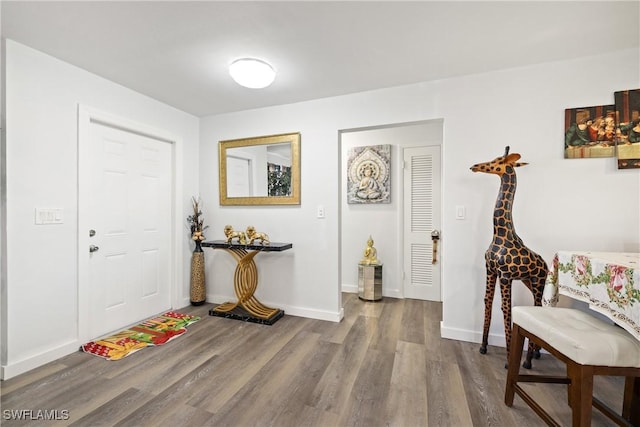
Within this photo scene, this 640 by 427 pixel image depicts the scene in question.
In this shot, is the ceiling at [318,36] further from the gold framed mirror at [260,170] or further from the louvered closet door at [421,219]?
the louvered closet door at [421,219]

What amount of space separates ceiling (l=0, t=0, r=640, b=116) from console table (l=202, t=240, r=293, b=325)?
1.60 metres

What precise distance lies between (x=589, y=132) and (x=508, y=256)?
116 centimetres

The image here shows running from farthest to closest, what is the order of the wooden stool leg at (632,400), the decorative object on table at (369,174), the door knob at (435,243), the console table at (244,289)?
1. the decorative object on table at (369,174)
2. the door knob at (435,243)
3. the console table at (244,289)
4. the wooden stool leg at (632,400)

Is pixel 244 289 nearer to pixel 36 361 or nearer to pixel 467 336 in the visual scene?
pixel 36 361

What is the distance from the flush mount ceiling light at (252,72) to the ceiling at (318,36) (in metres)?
0.06

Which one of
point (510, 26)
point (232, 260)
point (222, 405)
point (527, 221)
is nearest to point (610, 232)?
point (527, 221)

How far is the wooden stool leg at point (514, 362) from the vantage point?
1561mm

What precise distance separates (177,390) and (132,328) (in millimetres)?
1309

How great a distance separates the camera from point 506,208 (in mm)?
2057

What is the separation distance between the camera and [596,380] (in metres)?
1.88

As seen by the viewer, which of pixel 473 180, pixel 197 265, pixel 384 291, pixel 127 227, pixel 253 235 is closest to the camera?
pixel 473 180

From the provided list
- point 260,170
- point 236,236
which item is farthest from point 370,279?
point 260,170

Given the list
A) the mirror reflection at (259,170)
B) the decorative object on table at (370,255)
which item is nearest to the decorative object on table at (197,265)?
the mirror reflection at (259,170)

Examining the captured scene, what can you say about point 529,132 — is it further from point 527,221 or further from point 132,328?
point 132,328
